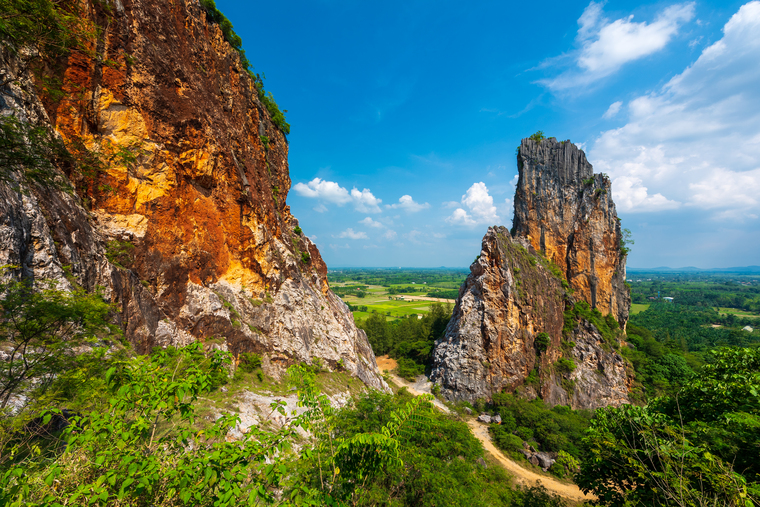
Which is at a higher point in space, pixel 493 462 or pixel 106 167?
pixel 106 167

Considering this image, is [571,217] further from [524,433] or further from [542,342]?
[524,433]

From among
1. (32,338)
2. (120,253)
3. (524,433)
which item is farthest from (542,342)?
(32,338)

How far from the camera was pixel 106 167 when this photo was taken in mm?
11570

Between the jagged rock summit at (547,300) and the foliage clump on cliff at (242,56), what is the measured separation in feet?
87.3

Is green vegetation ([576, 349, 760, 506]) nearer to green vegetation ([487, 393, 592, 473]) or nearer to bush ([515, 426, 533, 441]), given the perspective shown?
green vegetation ([487, 393, 592, 473])

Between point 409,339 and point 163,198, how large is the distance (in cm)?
4072

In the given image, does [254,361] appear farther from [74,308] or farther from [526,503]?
[526,503]

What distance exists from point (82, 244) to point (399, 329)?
147 ft

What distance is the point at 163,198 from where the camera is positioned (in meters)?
13.5

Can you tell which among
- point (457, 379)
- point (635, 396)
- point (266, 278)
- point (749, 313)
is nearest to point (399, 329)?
point (457, 379)

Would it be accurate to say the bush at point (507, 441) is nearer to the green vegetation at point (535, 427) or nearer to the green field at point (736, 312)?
the green vegetation at point (535, 427)

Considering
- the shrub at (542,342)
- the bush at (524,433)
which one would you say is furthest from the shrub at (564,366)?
the bush at (524,433)

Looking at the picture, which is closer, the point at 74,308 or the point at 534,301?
the point at 74,308

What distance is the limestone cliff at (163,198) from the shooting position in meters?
9.02
